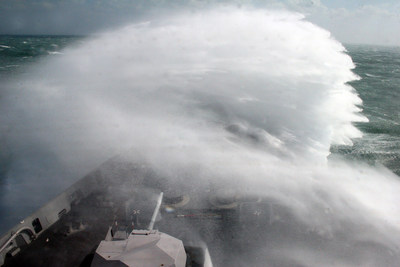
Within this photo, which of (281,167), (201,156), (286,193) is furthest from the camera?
(201,156)

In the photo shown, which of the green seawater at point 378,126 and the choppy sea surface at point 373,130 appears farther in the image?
the green seawater at point 378,126

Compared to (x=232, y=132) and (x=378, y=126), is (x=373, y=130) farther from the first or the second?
(x=232, y=132)

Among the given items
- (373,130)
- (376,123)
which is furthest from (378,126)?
(373,130)

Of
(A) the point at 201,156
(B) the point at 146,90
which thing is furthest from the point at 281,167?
(B) the point at 146,90

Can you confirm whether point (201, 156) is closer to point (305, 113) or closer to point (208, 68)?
point (305, 113)

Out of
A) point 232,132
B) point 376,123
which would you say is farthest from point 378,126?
point 232,132

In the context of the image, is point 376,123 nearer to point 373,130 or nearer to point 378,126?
point 378,126

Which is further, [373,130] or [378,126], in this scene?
[378,126]

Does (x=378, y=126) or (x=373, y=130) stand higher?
(x=378, y=126)

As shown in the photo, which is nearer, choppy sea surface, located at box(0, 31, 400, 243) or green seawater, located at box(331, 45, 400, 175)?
choppy sea surface, located at box(0, 31, 400, 243)

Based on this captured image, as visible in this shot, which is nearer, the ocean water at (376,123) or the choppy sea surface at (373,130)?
the choppy sea surface at (373,130)

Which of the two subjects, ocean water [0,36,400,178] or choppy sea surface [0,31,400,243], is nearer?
choppy sea surface [0,31,400,243]
